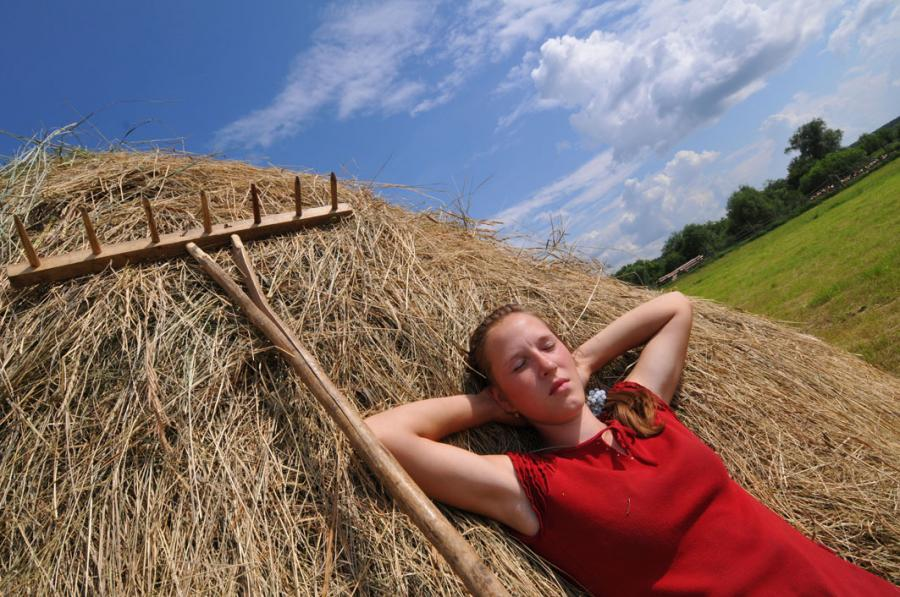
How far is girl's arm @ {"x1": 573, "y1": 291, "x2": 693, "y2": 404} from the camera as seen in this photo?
110 inches

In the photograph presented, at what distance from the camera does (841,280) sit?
39.8 feet

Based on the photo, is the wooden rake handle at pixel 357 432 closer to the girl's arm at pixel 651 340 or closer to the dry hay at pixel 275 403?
the dry hay at pixel 275 403

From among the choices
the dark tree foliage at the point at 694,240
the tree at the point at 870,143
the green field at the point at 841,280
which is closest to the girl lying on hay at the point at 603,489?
the green field at the point at 841,280

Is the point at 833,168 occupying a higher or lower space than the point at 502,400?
higher

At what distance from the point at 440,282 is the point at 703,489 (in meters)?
1.71

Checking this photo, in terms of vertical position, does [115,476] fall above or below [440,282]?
below

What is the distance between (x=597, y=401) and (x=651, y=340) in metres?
0.46

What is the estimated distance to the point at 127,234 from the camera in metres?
3.06

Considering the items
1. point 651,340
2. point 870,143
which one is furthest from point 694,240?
point 651,340

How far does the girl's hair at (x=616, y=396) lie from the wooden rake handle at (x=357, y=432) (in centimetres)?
66

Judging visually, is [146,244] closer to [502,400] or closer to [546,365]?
[502,400]

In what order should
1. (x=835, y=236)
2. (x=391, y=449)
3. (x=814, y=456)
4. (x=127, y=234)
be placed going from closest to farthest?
(x=391, y=449) < (x=814, y=456) < (x=127, y=234) < (x=835, y=236)

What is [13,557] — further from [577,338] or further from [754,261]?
[754,261]

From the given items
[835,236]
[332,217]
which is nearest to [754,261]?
[835,236]
